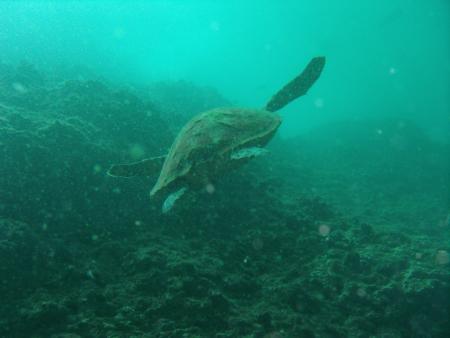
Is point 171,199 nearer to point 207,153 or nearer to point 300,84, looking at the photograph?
point 207,153

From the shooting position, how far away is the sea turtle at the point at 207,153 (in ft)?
14.2

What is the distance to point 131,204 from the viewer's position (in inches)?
228

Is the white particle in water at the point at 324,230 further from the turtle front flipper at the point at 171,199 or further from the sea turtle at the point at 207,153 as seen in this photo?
the turtle front flipper at the point at 171,199

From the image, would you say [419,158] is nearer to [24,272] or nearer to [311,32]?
[24,272]

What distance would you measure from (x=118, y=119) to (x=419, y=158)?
58.1ft

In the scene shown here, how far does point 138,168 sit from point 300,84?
4530 mm

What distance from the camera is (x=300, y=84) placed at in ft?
24.5

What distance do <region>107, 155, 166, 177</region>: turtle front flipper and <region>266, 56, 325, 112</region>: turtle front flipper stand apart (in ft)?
11.7

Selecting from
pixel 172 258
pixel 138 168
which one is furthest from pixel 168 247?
pixel 138 168

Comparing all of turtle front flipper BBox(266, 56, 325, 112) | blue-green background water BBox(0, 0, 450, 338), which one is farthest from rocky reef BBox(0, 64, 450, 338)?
turtle front flipper BBox(266, 56, 325, 112)

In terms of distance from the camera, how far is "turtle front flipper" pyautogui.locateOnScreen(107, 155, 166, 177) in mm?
5195

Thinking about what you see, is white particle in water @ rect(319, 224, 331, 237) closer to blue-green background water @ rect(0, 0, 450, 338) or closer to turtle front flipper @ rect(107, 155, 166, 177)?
blue-green background water @ rect(0, 0, 450, 338)

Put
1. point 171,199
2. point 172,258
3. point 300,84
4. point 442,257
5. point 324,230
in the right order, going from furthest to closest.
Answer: point 300,84 → point 324,230 → point 442,257 → point 171,199 → point 172,258

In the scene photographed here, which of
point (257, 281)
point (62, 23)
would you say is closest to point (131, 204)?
point (257, 281)
